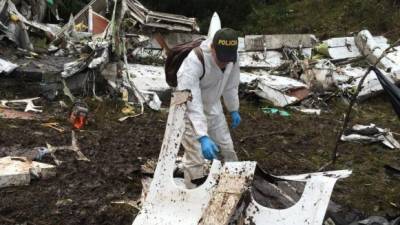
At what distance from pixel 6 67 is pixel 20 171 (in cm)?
395

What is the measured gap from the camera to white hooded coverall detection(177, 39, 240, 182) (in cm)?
416

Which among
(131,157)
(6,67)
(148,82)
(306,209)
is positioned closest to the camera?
(306,209)

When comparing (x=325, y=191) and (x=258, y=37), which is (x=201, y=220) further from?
(x=258, y=37)

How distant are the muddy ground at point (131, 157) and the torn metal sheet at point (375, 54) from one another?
1200mm

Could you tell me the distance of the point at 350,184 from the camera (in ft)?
19.1

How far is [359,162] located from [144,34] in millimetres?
5318

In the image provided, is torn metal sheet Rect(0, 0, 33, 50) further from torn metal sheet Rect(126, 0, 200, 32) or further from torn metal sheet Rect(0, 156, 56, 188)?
torn metal sheet Rect(0, 156, 56, 188)

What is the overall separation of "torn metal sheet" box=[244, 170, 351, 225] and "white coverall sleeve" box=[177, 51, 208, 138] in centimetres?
81

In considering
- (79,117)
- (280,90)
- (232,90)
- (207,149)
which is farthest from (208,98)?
(280,90)

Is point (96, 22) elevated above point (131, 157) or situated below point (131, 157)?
above

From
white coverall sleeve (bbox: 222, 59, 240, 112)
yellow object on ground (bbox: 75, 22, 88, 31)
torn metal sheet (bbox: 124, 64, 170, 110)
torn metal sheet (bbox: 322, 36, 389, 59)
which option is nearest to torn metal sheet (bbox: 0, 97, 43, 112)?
torn metal sheet (bbox: 124, 64, 170, 110)

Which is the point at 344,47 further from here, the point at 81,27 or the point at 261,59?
the point at 81,27

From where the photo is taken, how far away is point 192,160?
4512 millimetres

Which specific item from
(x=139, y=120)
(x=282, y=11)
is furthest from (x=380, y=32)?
(x=139, y=120)
